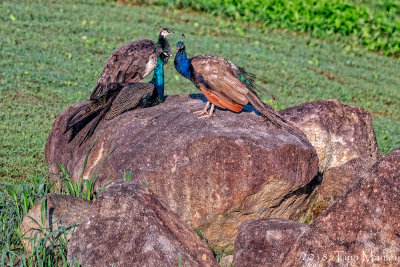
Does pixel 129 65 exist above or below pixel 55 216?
above

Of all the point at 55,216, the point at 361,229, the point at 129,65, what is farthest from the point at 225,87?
the point at 129,65

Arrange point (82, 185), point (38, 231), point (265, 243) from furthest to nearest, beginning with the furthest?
Answer: 1. point (82, 185)
2. point (38, 231)
3. point (265, 243)

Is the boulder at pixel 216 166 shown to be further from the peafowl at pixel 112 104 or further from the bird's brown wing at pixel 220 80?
the peafowl at pixel 112 104

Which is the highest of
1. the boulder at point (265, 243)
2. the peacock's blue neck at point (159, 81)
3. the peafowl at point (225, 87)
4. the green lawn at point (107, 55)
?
the peafowl at point (225, 87)

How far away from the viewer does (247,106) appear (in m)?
6.41

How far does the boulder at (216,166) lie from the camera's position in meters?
→ 5.11

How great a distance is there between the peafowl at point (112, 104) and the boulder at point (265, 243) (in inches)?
89.7

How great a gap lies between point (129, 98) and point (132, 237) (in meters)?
2.38

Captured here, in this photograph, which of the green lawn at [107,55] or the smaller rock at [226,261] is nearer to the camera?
the smaller rock at [226,261]

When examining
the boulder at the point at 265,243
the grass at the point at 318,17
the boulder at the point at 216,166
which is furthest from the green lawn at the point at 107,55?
the boulder at the point at 265,243

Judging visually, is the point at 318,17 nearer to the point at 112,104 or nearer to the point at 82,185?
the point at 112,104

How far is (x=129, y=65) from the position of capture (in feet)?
27.1

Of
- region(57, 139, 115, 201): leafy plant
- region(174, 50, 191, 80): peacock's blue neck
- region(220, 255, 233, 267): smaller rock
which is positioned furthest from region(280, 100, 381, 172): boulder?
region(57, 139, 115, 201): leafy plant

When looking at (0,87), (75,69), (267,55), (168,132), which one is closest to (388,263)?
(168,132)
